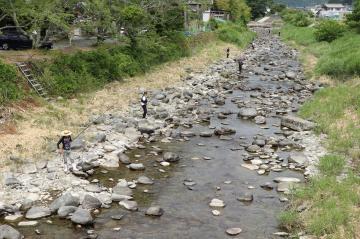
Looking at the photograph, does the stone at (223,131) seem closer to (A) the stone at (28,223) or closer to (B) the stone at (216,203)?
(B) the stone at (216,203)

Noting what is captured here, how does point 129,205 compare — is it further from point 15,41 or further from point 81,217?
point 15,41

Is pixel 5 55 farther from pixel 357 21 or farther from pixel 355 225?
pixel 357 21

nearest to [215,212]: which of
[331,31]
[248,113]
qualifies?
[248,113]

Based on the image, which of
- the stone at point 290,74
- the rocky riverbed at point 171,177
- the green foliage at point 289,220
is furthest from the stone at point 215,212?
the stone at point 290,74

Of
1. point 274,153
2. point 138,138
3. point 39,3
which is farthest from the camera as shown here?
point 39,3

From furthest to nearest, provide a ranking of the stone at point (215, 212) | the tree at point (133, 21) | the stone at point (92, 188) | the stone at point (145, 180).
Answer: the tree at point (133, 21) < the stone at point (145, 180) < the stone at point (92, 188) < the stone at point (215, 212)

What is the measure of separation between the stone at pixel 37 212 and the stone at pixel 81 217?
0.88 m

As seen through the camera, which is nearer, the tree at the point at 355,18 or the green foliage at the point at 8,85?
the green foliage at the point at 8,85

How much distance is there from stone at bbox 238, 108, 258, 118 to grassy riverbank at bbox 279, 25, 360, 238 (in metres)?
2.76

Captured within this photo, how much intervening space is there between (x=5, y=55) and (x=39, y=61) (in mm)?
2197

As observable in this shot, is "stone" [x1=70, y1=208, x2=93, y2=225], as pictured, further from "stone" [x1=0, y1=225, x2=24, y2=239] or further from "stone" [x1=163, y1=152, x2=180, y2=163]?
"stone" [x1=163, y1=152, x2=180, y2=163]

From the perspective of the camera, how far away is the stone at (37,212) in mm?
13570

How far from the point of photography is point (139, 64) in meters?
36.8

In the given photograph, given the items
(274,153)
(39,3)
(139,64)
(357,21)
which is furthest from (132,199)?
(357,21)
